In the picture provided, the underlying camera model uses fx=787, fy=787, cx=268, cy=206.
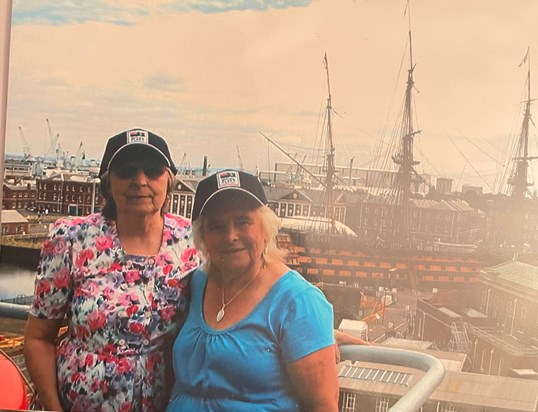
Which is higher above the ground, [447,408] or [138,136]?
[138,136]

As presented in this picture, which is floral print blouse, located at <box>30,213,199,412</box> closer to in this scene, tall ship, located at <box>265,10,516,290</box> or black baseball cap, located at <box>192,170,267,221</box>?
black baseball cap, located at <box>192,170,267,221</box>

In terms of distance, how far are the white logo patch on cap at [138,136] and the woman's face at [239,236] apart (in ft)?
1.12

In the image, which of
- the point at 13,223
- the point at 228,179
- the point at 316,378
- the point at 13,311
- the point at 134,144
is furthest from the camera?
the point at 13,223

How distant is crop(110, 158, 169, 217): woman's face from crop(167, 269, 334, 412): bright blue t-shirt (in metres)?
0.42

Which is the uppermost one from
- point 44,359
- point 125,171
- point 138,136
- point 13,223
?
point 138,136

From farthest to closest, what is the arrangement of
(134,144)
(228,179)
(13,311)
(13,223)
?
(13,223), (13,311), (134,144), (228,179)

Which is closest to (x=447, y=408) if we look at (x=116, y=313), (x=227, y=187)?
(x=227, y=187)

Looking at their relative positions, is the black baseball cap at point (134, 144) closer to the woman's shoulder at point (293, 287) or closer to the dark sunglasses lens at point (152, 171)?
the dark sunglasses lens at point (152, 171)

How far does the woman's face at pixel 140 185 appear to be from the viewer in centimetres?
234

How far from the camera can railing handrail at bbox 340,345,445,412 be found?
85.0 inches

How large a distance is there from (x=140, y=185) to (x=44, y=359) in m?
0.63

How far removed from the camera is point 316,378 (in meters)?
2.19

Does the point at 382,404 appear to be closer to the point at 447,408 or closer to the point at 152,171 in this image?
the point at 447,408

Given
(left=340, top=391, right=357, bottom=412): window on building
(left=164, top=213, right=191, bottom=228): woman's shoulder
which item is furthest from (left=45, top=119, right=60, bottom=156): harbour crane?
(left=340, top=391, right=357, bottom=412): window on building
